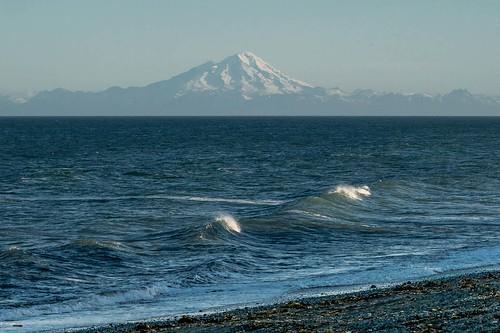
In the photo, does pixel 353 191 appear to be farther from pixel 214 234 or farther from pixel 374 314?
pixel 374 314

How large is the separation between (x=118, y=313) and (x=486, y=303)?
8403mm

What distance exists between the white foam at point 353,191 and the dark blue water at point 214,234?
0.14 metres

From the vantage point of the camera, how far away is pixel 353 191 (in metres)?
49.1

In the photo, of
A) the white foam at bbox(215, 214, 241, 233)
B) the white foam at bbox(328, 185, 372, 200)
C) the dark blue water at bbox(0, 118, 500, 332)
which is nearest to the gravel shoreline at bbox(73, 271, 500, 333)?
the dark blue water at bbox(0, 118, 500, 332)

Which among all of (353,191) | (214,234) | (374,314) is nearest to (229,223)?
(214,234)

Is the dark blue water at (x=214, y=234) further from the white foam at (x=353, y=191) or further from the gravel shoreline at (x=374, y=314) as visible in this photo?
the gravel shoreline at (x=374, y=314)

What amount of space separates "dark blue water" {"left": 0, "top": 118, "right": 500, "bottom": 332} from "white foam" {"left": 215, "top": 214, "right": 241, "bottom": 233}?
121 mm

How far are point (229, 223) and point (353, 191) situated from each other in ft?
50.7

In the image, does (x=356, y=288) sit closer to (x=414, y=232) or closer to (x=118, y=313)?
(x=118, y=313)

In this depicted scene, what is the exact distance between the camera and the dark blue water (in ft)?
73.8

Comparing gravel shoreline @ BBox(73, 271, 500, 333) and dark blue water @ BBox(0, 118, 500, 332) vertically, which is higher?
gravel shoreline @ BBox(73, 271, 500, 333)

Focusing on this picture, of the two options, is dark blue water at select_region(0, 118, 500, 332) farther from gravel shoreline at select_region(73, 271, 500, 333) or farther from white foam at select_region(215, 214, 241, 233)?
gravel shoreline at select_region(73, 271, 500, 333)

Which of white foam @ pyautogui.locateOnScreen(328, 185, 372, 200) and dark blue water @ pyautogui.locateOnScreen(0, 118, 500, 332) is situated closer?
dark blue water @ pyautogui.locateOnScreen(0, 118, 500, 332)

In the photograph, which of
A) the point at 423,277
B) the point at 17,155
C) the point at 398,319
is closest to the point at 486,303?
the point at 398,319
